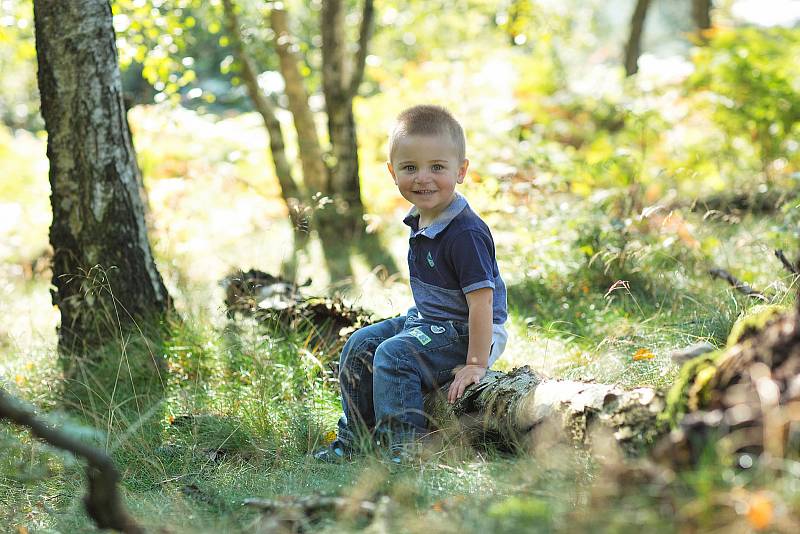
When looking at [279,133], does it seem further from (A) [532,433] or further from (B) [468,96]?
(A) [532,433]

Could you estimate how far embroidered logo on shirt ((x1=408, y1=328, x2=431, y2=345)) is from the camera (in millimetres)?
3316

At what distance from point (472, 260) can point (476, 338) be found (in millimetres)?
315

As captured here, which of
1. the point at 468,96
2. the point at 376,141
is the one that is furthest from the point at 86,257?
the point at 468,96

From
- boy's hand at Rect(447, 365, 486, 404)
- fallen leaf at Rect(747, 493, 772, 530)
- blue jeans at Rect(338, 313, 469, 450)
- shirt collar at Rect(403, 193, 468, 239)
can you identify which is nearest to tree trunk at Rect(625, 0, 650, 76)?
shirt collar at Rect(403, 193, 468, 239)

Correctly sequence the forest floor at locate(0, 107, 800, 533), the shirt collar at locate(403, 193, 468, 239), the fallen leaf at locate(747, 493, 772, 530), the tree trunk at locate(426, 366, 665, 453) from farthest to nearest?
the shirt collar at locate(403, 193, 468, 239)
the tree trunk at locate(426, 366, 665, 453)
the forest floor at locate(0, 107, 800, 533)
the fallen leaf at locate(747, 493, 772, 530)

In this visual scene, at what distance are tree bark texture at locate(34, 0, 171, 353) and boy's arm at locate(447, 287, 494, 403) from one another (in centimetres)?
197

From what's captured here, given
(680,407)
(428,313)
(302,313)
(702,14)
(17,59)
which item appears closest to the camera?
(680,407)

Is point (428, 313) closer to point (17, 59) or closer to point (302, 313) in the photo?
point (302, 313)

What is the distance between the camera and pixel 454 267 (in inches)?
132

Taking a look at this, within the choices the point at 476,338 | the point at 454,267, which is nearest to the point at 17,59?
the point at 454,267

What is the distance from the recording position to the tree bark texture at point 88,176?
4.29 meters

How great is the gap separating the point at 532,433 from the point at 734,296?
1.95 metres

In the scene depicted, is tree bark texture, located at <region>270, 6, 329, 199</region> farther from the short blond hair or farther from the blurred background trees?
the short blond hair

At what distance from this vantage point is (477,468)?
9.03 feet
